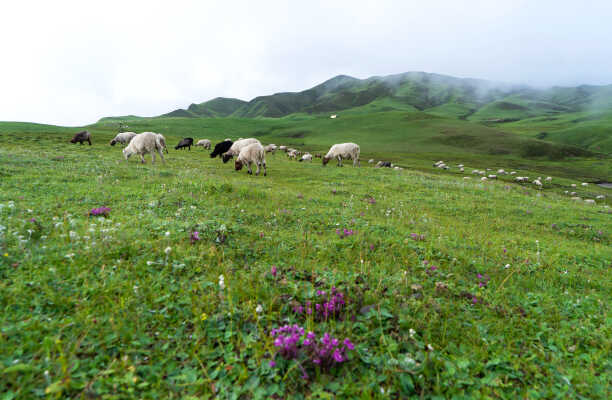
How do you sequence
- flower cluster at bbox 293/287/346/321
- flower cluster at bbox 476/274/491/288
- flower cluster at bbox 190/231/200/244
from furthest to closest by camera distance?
flower cluster at bbox 190/231/200/244 < flower cluster at bbox 476/274/491/288 < flower cluster at bbox 293/287/346/321

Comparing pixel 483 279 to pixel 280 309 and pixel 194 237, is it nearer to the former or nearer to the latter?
pixel 280 309

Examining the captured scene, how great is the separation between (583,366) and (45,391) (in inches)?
240

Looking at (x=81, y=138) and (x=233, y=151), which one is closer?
(x=233, y=151)

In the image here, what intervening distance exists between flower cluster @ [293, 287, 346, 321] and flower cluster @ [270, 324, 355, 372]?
50cm

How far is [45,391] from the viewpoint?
7.83ft

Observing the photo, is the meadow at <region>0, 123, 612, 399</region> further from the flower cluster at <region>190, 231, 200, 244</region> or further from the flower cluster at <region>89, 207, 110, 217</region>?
the flower cluster at <region>89, 207, 110, 217</region>

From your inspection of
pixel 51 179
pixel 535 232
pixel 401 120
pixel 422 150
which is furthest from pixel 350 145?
pixel 401 120

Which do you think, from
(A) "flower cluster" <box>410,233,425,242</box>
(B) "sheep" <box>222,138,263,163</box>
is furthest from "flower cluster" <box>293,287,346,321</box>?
(B) "sheep" <box>222,138,263,163</box>

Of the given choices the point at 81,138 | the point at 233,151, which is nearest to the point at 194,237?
the point at 233,151

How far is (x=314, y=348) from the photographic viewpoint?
121 inches

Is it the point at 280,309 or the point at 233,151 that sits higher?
the point at 233,151

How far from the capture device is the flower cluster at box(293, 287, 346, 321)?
12.4 feet

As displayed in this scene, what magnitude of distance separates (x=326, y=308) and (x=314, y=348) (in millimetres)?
775

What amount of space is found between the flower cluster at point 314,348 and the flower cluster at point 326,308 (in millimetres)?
502
